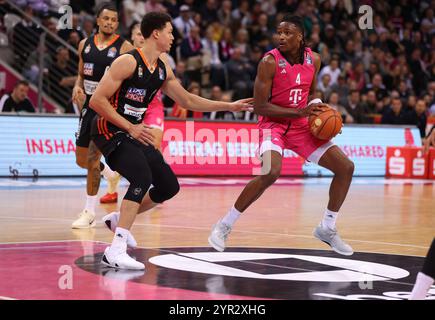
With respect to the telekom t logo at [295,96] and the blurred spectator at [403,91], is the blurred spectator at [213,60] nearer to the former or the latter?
the blurred spectator at [403,91]

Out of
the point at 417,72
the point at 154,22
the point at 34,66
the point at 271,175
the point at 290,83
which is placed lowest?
the point at 271,175

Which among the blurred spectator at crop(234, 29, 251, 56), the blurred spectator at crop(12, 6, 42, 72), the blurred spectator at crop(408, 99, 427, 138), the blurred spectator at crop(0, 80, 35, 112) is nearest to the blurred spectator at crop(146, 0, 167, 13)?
the blurred spectator at crop(234, 29, 251, 56)

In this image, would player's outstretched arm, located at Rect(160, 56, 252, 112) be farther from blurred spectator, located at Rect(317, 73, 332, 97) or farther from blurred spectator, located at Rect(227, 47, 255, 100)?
blurred spectator, located at Rect(317, 73, 332, 97)

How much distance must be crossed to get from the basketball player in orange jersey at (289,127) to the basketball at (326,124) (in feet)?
0.28

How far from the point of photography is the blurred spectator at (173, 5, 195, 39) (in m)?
21.7

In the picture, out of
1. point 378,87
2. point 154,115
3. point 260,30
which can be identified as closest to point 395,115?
point 378,87

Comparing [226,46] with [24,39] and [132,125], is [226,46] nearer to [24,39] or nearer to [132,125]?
[24,39]

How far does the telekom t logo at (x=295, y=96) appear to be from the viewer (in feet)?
27.5

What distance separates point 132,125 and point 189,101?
2.83 ft

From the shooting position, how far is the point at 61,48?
18.5 m

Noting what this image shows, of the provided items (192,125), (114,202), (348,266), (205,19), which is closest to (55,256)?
(348,266)

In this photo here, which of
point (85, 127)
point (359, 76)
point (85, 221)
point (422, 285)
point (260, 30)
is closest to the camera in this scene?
point (422, 285)

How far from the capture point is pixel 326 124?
8055 millimetres

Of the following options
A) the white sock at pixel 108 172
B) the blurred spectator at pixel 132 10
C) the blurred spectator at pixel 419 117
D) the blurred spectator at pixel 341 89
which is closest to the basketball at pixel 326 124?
the white sock at pixel 108 172
